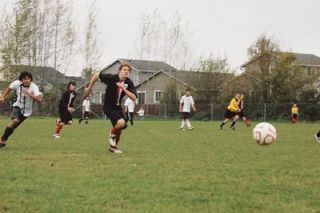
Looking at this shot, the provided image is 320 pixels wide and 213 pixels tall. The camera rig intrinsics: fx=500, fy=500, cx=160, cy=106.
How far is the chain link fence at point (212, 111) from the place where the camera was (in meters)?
42.9

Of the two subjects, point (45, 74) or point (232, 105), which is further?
point (45, 74)

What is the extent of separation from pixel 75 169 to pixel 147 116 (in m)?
42.0

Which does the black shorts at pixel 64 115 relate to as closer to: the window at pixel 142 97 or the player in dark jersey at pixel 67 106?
the player in dark jersey at pixel 67 106

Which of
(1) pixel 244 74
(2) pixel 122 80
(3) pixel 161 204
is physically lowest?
(3) pixel 161 204

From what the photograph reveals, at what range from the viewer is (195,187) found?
21.2 feet

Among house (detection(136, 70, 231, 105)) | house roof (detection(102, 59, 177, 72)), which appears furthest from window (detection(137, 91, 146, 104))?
house (detection(136, 70, 231, 105))

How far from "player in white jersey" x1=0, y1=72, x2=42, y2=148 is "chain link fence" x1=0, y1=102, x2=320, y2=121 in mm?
34438

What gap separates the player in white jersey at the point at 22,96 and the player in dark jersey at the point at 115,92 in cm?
125

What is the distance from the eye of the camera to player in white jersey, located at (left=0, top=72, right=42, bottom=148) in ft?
36.6

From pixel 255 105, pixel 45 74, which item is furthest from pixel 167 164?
pixel 45 74

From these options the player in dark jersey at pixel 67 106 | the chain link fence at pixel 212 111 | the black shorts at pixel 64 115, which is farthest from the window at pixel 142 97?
the black shorts at pixel 64 115

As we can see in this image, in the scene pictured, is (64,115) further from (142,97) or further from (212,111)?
(142,97)

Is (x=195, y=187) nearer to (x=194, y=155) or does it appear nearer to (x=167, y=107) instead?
(x=194, y=155)

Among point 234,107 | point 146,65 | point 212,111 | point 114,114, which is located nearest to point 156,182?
point 114,114
